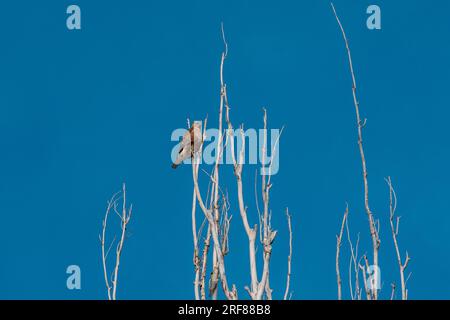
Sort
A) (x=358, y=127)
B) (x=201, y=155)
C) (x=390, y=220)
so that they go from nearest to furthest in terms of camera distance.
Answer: (x=358, y=127), (x=390, y=220), (x=201, y=155)

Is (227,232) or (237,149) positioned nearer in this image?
(237,149)
